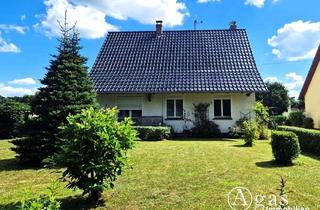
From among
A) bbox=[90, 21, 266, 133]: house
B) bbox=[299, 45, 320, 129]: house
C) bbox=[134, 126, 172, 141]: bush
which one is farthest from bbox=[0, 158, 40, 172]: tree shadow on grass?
bbox=[299, 45, 320, 129]: house

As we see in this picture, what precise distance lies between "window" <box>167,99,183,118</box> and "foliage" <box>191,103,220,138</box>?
36.3 inches

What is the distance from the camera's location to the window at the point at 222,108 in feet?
62.2

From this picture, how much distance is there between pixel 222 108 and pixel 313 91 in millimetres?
6246

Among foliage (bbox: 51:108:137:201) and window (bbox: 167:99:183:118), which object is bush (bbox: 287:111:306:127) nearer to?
window (bbox: 167:99:183:118)

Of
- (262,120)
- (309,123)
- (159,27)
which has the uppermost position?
(159,27)

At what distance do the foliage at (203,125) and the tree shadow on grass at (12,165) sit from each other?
1071cm

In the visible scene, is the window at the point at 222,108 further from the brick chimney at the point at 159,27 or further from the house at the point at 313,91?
the brick chimney at the point at 159,27

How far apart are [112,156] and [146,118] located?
507 inches

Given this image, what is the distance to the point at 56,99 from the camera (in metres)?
9.48

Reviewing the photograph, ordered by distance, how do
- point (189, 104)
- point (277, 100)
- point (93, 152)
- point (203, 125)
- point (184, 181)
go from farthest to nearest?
point (277, 100)
point (189, 104)
point (203, 125)
point (184, 181)
point (93, 152)

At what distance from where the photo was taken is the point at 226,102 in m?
19.1

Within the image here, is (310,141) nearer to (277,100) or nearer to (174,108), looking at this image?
(174,108)

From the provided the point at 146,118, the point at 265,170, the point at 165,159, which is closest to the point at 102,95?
the point at 146,118

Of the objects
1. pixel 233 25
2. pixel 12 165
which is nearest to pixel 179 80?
pixel 233 25
